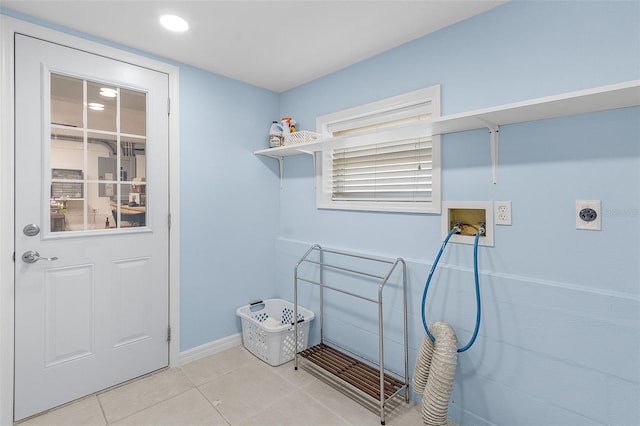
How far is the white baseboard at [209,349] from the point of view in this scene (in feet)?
7.84

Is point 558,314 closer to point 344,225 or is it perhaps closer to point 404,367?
point 404,367

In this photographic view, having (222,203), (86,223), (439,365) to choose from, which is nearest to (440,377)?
(439,365)

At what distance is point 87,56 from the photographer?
1.95m

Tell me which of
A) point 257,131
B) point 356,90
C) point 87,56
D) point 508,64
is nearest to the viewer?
point 508,64

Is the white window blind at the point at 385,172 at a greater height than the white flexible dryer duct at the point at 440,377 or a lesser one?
greater

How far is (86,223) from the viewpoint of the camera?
1.98 metres

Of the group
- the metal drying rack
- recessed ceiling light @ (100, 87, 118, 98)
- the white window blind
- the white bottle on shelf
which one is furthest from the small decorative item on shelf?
recessed ceiling light @ (100, 87, 118, 98)

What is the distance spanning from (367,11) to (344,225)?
53.2 inches

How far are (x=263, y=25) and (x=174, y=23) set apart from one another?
497mm

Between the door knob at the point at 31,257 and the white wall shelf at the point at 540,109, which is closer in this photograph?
the white wall shelf at the point at 540,109

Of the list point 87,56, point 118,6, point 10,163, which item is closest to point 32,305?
point 10,163

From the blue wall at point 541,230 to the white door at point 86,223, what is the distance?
1666mm

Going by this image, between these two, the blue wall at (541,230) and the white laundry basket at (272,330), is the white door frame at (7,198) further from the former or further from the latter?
the blue wall at (541,230)

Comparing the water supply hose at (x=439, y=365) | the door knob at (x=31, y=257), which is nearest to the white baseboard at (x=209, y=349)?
the door knob at (x=31, y=257)
